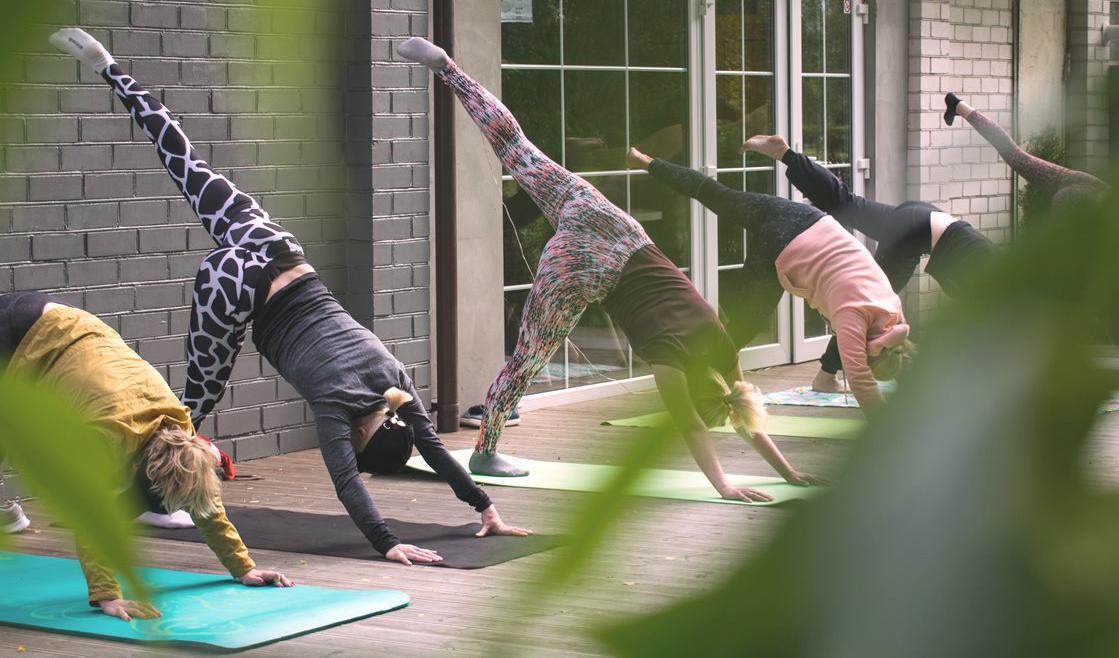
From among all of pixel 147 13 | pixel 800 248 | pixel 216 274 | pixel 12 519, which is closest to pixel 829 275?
pixel 800 248

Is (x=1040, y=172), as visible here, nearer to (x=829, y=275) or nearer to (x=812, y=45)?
(x=829, y=275)

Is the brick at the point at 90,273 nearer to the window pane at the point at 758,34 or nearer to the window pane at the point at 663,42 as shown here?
the window pane at the point at 663,42

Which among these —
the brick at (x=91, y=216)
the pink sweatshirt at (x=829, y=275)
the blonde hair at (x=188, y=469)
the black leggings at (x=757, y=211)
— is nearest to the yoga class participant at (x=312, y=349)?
the blonde hair at (x=188, y=469)

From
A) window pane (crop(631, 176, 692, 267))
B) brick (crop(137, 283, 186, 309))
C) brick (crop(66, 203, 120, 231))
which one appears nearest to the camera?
brick (crop(66, 203, 120, 231))

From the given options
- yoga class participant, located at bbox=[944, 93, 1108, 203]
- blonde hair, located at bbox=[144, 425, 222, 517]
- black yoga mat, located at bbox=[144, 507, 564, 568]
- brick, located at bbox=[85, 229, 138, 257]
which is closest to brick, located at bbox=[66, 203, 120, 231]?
brick, located at bbox=[85, 229, 138, 257]

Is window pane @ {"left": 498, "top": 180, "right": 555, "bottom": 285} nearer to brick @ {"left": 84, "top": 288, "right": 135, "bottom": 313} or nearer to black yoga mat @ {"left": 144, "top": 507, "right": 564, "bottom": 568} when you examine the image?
brick @ {"left": 84, "top": 288, "right": 135, "bottom": 313}

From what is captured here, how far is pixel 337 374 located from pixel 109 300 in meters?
1.28

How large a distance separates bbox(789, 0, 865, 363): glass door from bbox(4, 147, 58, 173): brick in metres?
7.97

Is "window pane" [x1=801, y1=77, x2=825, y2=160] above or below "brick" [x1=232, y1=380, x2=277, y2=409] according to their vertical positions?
above

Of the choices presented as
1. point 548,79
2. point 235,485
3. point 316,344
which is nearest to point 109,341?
point 316,344

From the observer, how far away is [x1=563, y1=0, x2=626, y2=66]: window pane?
652 cm

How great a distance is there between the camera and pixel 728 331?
481mm

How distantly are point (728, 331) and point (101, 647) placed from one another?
9.13 ft

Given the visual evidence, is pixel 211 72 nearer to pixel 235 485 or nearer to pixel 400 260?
pixel 235 485
